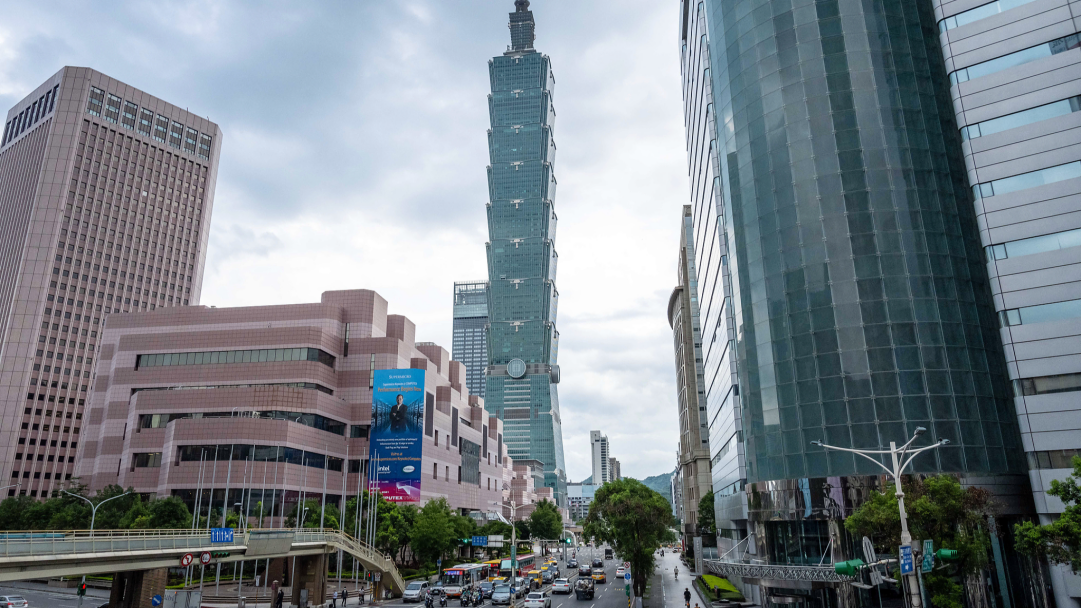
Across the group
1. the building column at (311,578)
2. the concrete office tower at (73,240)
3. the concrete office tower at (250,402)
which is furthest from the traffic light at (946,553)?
the concrete office tower at (73,240)

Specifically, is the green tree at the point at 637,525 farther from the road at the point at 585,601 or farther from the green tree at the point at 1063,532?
the green tree at the point at 1063,532

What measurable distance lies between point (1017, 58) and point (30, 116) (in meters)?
196

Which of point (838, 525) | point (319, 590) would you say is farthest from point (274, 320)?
point (838, 525)

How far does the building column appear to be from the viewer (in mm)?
54250

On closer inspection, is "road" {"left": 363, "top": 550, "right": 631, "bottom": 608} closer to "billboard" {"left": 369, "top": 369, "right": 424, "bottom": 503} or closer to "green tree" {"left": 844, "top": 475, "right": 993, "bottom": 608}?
"billboard" {"left": 369, "top": 369, "right": 424, "bottom": 503}

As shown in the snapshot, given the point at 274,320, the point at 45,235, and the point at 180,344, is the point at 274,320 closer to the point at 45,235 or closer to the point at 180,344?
the point at 180,344

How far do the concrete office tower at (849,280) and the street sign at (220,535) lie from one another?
36951 millimetres

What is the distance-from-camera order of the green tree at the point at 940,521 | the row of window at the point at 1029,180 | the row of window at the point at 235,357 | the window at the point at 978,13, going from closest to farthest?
the green tree at the point at 940,521 < the row of window at the point at 1029,180 < the window at the point at 978,13 < the row of window at the point at 235,357

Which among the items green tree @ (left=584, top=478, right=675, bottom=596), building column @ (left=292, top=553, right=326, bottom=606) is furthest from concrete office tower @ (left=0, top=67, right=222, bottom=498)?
green tree @ (left=584, top=478, right=675, bottom=596)

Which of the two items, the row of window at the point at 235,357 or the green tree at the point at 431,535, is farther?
the row of window at the point at 235,357

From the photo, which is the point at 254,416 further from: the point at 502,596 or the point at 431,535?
the point at 502,596

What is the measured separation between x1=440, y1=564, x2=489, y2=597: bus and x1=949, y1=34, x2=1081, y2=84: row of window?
59595 mm

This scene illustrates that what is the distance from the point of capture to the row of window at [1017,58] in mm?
46969

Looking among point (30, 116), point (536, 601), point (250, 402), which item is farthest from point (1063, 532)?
point (30, 116)
